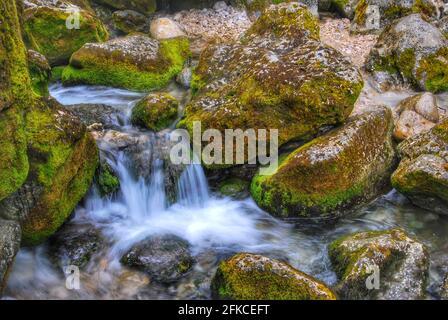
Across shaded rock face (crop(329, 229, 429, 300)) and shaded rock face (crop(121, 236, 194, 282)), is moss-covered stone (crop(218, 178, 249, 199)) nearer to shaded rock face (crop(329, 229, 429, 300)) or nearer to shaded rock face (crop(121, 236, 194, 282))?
shaded rock face (crop(121, 236, 194, 282))

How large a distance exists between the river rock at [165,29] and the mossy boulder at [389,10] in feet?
14.1

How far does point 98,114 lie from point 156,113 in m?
1.22

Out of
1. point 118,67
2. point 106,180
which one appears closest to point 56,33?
point 118,67

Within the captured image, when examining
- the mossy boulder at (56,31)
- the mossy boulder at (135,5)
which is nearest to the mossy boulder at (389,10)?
the mossy boulder at (135,5)

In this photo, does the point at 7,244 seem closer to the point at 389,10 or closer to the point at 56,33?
the point at 56,33

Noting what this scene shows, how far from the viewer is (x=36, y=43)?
10.0m

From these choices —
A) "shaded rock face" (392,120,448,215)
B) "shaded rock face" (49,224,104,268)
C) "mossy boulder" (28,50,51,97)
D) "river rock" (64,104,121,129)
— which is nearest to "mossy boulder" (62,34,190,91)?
"river rock" (64,104,121,129)

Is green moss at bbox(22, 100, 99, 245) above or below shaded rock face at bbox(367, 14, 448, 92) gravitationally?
below

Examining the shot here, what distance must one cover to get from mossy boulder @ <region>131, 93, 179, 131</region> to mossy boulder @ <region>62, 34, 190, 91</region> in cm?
156

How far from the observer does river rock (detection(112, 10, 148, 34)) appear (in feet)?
41.2

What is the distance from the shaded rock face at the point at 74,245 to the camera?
6465 mm


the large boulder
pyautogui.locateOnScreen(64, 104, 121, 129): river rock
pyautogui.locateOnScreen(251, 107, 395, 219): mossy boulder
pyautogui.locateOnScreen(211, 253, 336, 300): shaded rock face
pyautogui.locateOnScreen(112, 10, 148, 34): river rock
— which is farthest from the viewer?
pyautogui.locateOnScreen(112, 10, 148, 34): river rock

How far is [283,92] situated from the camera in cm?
760
